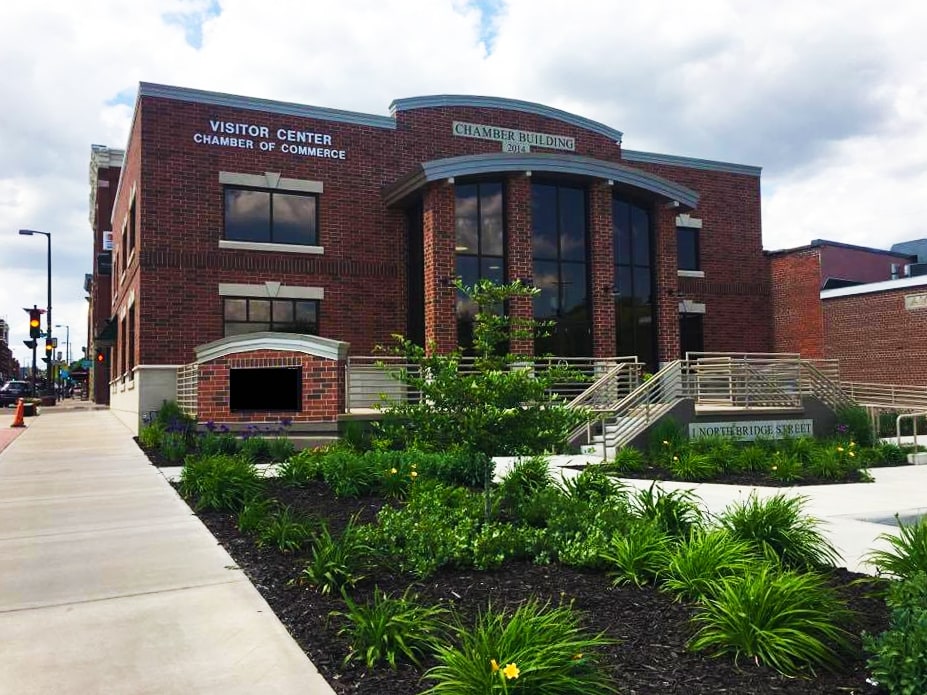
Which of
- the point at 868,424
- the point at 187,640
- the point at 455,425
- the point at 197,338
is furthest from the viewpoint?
the point at 197,338

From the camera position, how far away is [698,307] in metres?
24.8

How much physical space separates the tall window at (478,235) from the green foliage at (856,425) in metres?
8.73

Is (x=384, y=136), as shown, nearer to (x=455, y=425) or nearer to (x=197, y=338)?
(x=197, y=338)

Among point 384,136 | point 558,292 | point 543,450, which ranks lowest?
point 543,450

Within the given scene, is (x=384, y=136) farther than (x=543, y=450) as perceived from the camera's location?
Yes

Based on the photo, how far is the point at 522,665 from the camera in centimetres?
335

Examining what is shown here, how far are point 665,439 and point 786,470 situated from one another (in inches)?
114

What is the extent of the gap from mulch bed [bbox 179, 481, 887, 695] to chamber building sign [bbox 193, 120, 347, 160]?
14.6 meters

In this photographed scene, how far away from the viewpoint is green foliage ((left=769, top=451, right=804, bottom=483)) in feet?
37.3

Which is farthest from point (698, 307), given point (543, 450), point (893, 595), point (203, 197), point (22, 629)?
point (22, 629)

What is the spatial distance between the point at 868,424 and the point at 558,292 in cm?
805

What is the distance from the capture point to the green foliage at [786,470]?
11.4 metres

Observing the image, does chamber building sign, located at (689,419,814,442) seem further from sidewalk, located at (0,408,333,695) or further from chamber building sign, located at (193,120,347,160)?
chamber building sign, located at (193,120,347,160)

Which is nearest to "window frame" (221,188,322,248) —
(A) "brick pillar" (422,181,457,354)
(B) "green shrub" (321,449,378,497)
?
(A) "brick pillar" (422,181,457,354)
